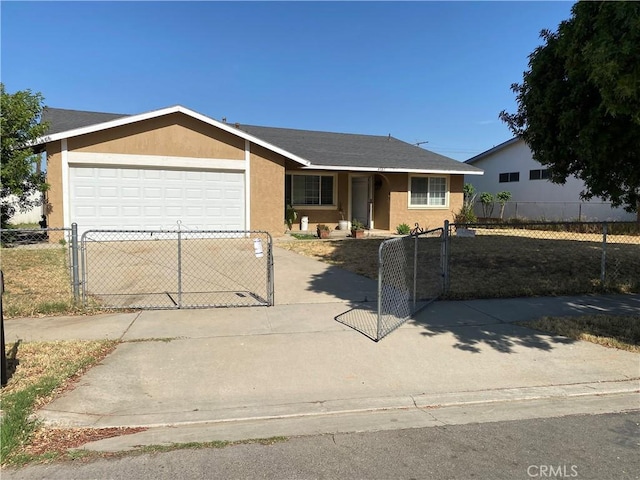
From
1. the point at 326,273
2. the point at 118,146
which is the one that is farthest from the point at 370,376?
the point at 118,146

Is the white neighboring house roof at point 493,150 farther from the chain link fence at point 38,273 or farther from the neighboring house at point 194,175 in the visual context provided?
the chain link fence at point 38,273

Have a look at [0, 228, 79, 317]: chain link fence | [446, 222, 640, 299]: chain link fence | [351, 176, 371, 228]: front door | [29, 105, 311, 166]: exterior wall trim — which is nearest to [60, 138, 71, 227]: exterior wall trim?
[29, 105, 311, 166]: exterior wall trim

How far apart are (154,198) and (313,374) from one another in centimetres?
1158

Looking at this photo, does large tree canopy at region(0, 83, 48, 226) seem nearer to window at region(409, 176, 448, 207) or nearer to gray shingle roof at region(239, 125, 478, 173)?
gray shingle roof at region(239, 125, 478, 173)

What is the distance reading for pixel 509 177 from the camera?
2862 cm

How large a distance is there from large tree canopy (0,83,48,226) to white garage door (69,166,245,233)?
1.18m

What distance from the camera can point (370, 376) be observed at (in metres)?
4.88

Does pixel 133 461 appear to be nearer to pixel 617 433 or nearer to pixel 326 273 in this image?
pixel 617 433

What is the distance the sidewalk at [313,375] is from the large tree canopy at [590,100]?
105 inches

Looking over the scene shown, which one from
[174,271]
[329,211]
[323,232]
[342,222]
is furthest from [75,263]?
[329,211]

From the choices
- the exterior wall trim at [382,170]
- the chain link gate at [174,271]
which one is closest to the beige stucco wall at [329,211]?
the exterior wall trim at [382,170]

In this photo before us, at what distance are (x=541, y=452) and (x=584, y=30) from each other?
4.59 m

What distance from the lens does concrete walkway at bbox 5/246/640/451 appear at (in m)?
4.00

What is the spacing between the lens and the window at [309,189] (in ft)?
62.4
